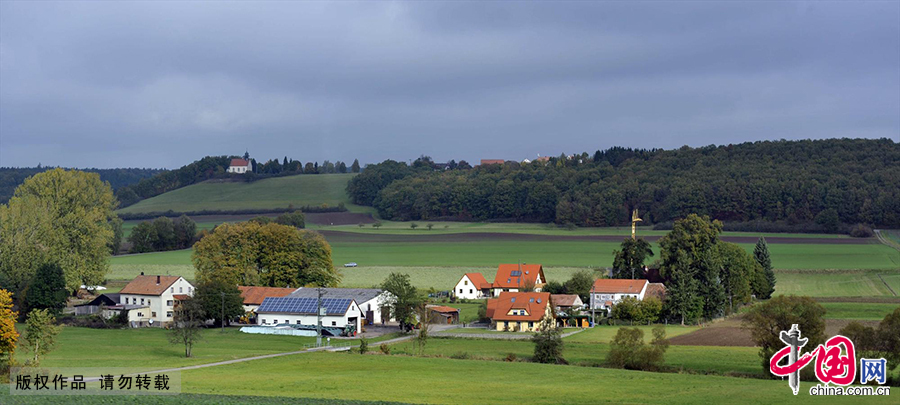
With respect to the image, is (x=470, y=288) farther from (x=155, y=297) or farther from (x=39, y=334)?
(x=39, y=334)

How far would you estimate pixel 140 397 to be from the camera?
1051 inches

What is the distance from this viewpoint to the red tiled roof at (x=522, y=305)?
198 feet

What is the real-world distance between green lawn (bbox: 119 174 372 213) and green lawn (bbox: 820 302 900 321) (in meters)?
116

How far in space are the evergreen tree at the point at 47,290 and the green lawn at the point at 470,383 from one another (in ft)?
98.5

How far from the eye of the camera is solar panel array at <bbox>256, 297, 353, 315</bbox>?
61241mm

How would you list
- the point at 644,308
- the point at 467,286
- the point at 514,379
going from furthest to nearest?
the point at 467,286 < the point at 644,308 < the point at 514,379

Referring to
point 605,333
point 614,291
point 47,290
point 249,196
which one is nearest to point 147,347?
point 47,290

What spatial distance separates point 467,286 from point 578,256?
23.7 metres

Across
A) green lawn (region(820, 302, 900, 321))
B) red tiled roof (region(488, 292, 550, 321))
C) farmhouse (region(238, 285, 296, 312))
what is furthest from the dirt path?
green lawn (region(820, 302, 900, 321))

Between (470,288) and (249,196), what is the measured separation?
113m

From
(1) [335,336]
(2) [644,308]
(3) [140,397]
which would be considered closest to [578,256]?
(2) [644,308]

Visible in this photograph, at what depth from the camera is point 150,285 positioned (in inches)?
2672

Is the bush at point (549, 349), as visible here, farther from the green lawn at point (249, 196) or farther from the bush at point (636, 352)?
the green lawn at point (249, 196)

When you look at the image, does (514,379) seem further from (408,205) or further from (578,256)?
(408,205)
